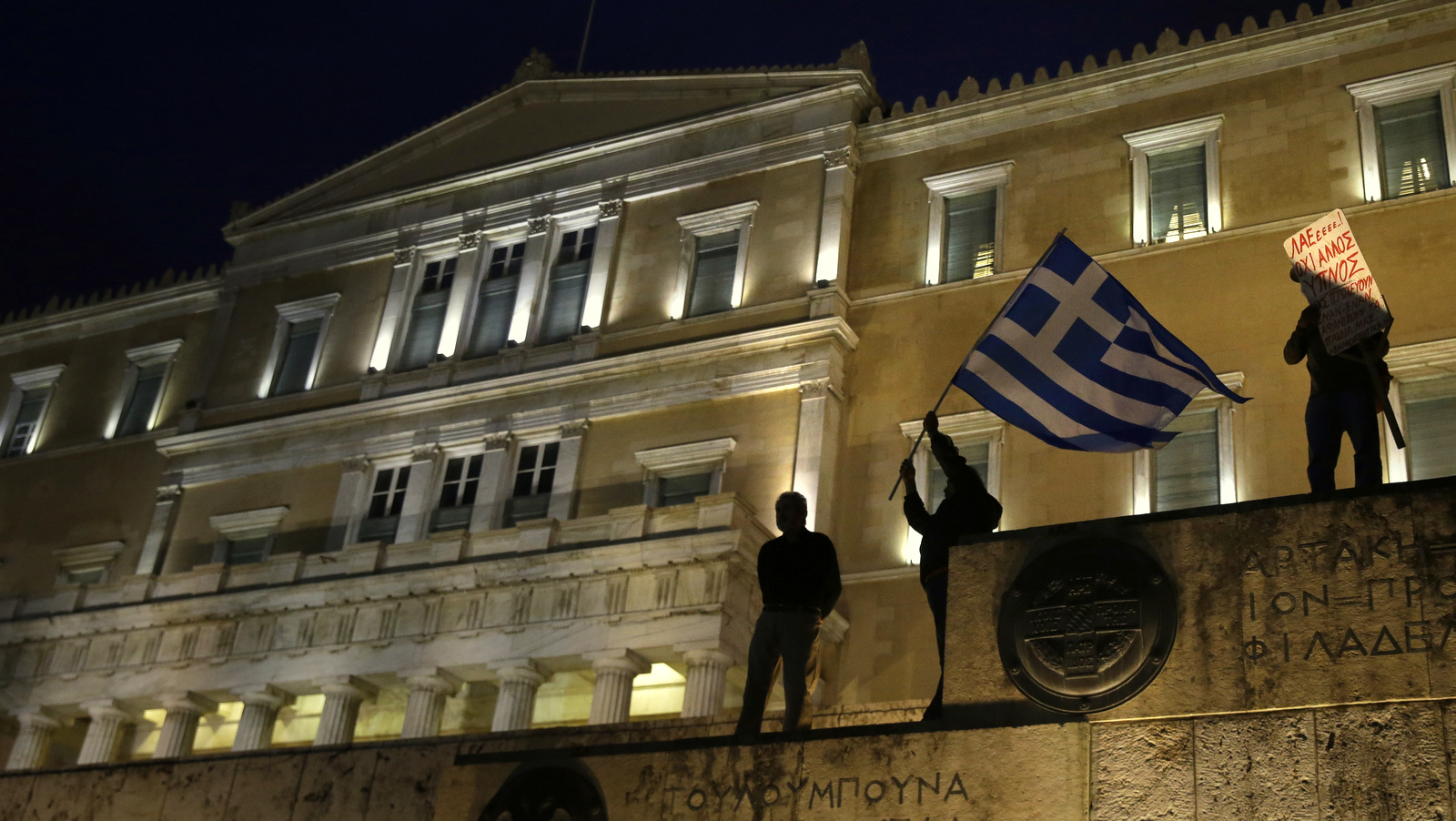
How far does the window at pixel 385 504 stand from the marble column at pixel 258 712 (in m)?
3.54

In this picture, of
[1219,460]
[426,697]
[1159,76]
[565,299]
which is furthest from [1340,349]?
[565,299]

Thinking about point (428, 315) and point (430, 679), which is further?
point (428, 315)

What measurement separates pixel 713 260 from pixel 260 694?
36.5 feet

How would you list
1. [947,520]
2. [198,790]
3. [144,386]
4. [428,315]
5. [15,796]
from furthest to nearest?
[144,386] → [428,315] → [15,796] → [198,790] → [947,520]

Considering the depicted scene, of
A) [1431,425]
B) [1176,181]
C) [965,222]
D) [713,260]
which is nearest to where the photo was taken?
[1431,425]

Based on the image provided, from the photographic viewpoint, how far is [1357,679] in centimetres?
865

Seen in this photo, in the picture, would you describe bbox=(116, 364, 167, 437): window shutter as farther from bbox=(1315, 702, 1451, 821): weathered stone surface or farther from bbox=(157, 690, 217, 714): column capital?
bbox=(1315, 702, 1451, 821): weathered stone surface

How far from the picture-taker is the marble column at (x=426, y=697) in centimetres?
2405

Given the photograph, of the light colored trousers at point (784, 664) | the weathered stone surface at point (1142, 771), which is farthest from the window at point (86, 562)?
the weathered stone surface at point (1142, 771)

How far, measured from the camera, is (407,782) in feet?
39.4

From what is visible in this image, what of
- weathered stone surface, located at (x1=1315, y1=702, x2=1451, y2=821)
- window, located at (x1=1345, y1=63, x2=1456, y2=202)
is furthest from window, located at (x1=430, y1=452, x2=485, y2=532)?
weathered stone surface, located at (x1=1315, y1=702, x2=1451, y2=821)

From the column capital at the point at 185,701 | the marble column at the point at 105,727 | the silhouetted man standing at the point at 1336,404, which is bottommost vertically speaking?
the silhouetted man standing at the point at 1336,404

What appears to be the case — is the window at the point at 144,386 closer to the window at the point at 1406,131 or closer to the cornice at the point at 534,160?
the cornice at the point at 534,160

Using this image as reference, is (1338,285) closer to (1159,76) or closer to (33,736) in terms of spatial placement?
(1159,76)
